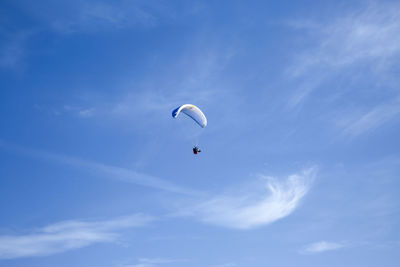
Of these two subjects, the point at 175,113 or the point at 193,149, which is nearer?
the point at 175,113

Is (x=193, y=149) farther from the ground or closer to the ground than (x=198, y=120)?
closer to the ground

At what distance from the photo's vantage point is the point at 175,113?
67.6 m

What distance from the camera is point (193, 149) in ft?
238

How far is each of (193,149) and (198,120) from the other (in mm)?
5516

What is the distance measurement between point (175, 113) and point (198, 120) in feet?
22.6

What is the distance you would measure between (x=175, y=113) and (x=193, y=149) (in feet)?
28.1

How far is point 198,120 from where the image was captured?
240ft

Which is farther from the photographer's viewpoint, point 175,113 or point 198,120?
point 198,120
